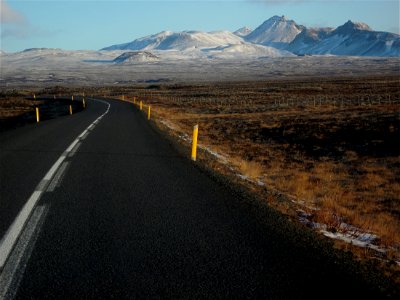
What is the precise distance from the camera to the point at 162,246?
200 inches

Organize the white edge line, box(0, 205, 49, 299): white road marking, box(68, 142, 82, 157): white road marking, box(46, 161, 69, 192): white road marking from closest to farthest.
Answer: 1. box(0, 205, 49, 299): white road marking
2. the white edge line
3. box(46, 161, 69, 192): white road marking
4. box(68, 142, 82, 157): white road marking

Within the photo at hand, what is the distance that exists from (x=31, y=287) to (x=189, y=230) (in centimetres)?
224

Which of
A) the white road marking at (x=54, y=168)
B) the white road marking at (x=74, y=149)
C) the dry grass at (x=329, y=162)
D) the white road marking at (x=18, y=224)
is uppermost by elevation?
the white road marking at (x=18, y=224)

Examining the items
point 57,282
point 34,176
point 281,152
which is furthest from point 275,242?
point 281,152

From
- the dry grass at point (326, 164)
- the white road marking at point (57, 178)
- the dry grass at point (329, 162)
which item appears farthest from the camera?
the dry grass at point (329, 162)

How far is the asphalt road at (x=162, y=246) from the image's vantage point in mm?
4027

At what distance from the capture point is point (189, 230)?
5.66 m

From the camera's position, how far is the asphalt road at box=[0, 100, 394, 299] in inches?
159

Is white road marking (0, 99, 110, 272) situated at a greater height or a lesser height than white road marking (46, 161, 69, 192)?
greater

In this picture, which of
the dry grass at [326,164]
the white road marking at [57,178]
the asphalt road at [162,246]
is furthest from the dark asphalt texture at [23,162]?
the dry grass at [326,164]

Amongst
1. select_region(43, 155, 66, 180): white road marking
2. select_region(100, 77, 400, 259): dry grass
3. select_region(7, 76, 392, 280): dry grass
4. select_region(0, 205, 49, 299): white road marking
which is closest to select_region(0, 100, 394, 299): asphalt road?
select_region(0, 205, 49, 299): white road marking

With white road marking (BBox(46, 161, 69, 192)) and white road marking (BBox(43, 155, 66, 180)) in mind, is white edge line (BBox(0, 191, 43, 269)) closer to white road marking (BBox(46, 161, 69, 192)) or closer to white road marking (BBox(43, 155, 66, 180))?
white road marking (BBox(46, 161, 69, 192))

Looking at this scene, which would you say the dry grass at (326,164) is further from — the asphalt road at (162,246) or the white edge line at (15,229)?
the white edge line at (15,229)

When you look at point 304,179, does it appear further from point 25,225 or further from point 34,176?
point 25,225
